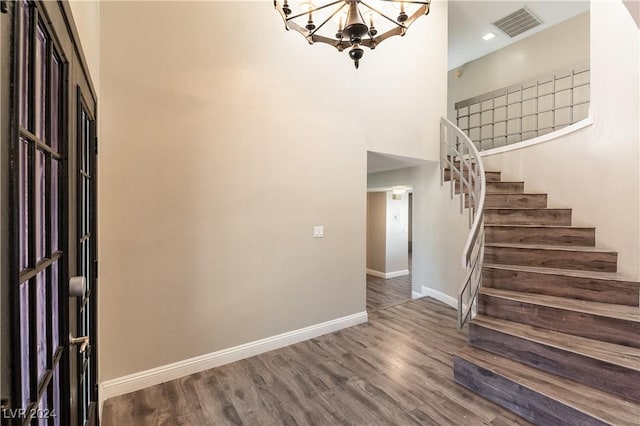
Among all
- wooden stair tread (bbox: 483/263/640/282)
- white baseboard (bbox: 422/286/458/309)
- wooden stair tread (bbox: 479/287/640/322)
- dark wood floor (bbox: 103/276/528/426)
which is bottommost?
A: dark wood floor (bbox: 103/276/528/426)

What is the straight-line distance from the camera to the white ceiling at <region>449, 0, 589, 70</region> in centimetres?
454

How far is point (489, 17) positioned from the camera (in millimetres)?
4855

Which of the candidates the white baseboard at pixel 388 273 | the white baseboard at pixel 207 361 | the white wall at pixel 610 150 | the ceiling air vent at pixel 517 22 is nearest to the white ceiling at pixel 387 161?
the white wall at pixel 610 150

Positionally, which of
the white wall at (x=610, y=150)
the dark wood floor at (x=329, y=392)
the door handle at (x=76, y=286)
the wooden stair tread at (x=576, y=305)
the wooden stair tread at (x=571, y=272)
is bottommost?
the dark wood floor at (x=329, y=392)

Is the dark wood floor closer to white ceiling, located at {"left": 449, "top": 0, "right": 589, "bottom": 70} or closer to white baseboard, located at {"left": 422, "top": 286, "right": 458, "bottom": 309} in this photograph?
white baseboard, located at {"left": 422, "top": 286, "right": 458, "bottom": 309}

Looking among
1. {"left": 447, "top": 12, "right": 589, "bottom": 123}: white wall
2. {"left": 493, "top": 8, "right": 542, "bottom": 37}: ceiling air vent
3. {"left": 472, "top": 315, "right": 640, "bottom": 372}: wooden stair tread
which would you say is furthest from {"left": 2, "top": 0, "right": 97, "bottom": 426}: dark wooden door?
{"left": 447, "top": 12, "right": 589, "bottom": 123}: white wall

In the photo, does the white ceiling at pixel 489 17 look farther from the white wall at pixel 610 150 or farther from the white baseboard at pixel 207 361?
the white baseboard at pixel 207 361

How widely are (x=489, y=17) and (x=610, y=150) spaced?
3.36 m

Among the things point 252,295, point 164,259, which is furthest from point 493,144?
point 164,259

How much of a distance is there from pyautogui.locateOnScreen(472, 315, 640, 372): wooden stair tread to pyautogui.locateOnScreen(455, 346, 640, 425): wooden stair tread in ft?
0.68

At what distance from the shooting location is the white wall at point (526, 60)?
15.6 ft

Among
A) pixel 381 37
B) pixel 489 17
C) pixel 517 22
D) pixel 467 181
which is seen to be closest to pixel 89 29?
pixel 381 37

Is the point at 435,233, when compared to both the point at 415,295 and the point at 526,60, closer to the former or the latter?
the point at 415,295

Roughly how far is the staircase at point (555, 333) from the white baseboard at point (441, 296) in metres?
1.13
